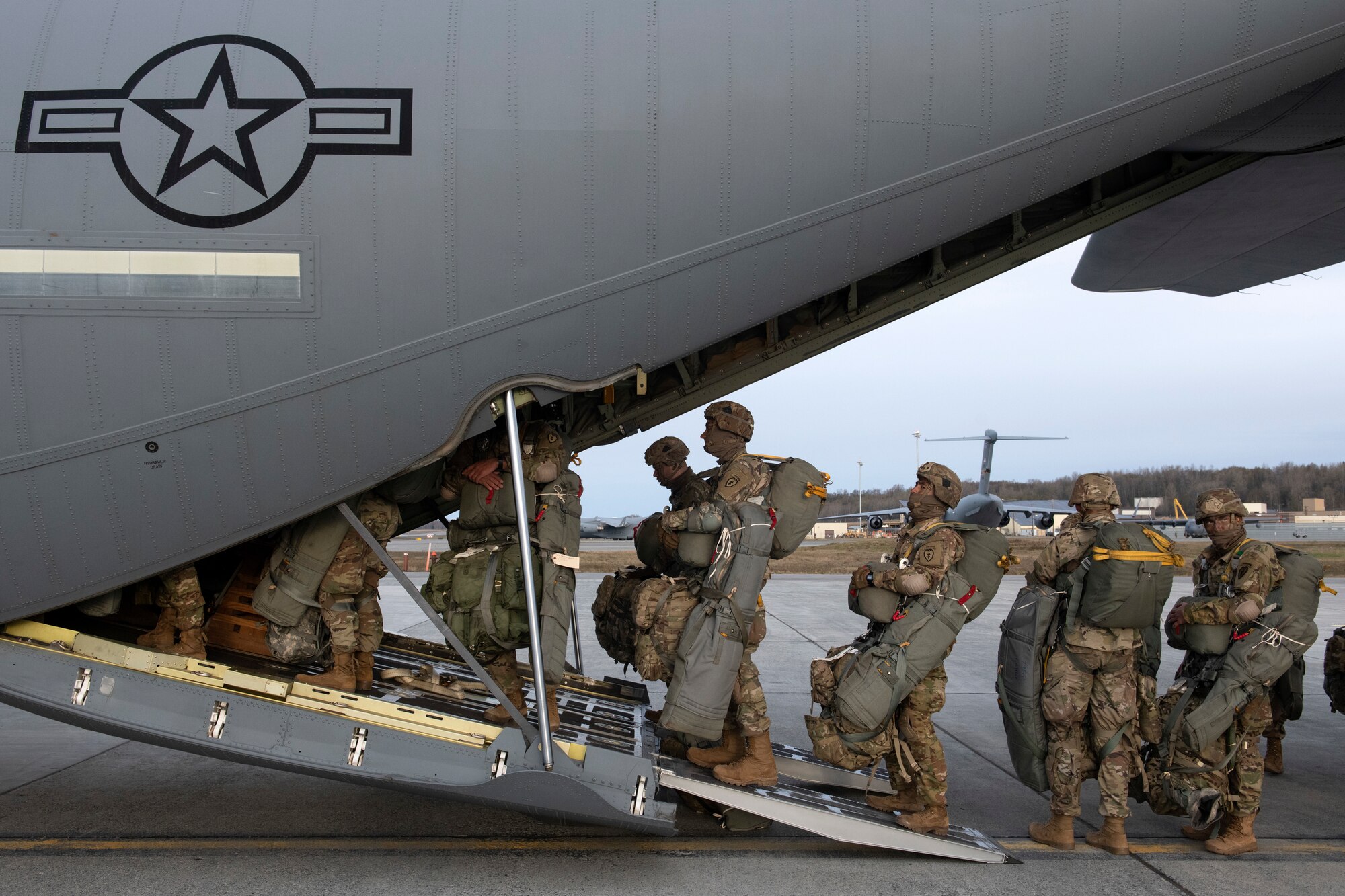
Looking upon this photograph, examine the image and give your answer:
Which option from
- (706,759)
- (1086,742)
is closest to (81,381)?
(706,759)

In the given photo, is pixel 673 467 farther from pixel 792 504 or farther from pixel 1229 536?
pixel 1229 536

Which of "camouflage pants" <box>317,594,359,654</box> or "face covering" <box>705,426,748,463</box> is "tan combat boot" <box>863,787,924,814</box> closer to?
"face covering" <box>705,426,748,463</box>

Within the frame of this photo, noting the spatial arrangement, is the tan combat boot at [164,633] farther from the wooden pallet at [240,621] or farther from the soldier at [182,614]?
the wooden pallet at [240,621]

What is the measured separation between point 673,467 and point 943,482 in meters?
1.82

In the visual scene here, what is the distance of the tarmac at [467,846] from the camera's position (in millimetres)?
4270

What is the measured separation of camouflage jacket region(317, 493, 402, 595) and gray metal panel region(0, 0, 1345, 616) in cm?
56

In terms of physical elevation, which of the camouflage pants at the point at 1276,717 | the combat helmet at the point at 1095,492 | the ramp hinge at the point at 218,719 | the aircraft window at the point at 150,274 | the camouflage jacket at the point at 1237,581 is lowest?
the camouflage pants at the point at 1276,717

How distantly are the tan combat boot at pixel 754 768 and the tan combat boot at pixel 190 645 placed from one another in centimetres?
289

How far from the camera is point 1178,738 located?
509 cm

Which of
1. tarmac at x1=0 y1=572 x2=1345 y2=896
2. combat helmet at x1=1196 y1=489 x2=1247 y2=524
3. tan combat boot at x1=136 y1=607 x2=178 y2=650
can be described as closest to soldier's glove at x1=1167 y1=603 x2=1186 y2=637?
combat helmet at x1=1196 y1=489 x2=1247 y2=524

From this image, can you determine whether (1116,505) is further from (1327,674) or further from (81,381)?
→ (81,381)

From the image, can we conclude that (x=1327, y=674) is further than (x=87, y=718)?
Yes

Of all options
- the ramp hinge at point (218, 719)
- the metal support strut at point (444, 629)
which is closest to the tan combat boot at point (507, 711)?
the metal support strut at point (444, 629)

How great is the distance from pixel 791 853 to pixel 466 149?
4041 mm
